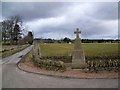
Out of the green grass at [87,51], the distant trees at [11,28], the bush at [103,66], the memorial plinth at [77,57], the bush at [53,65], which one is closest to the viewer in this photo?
the bush at [103,66]

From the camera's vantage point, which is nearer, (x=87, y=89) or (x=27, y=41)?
(x=87, y=89)

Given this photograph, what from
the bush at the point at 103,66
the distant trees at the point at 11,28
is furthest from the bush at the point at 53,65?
the distant trees at the point at 11,28

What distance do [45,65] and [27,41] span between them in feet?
349

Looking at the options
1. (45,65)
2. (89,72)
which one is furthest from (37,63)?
(89,72)

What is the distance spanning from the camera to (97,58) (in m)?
27.5

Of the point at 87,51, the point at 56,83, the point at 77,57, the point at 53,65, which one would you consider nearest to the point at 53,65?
the point at 53,65

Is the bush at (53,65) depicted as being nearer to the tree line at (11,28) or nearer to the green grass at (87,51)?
the green grass at (87,51)

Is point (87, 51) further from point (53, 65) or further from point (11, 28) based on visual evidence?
point (11, 28)

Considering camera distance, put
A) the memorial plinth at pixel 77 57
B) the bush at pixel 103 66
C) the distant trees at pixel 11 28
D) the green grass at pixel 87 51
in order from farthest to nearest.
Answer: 1. the distant trees at pixel 11 28
2. the green grass at pixel 87 51
3. the memorial plinth at pixel 77 57
4. the bush at pixel 103 66

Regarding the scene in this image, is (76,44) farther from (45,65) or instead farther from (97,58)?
(97,58)

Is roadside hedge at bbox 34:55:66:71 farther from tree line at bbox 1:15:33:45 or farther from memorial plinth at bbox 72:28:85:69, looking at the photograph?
tree line at bbox 1:15:33:45

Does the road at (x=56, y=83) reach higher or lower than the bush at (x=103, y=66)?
lower

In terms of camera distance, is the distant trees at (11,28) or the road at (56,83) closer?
the road at (56,83)

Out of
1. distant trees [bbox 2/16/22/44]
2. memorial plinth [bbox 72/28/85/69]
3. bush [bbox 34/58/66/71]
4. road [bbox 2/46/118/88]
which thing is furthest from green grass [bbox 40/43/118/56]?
distant trees [bbox 2/16/22/44]
